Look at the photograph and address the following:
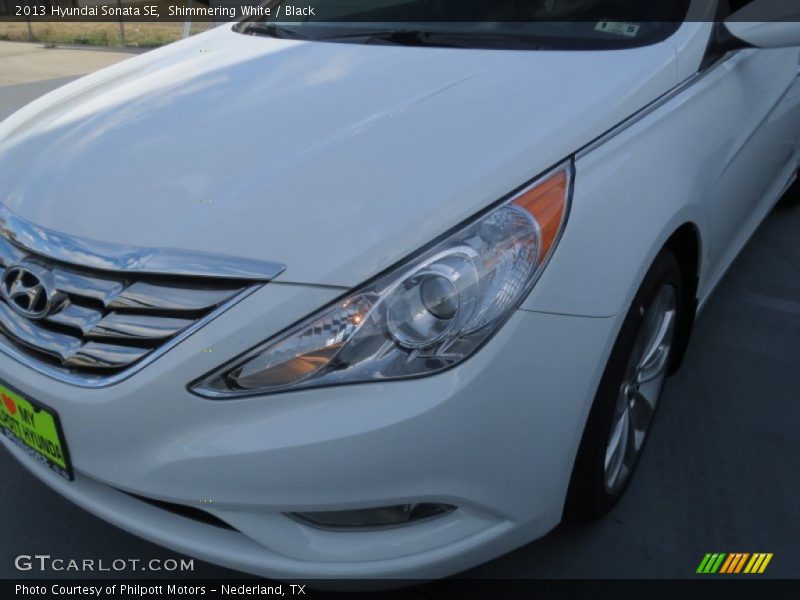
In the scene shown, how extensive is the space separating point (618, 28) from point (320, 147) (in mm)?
968

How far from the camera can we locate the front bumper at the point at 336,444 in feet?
4.28

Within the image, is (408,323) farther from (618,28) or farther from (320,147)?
(618,28)

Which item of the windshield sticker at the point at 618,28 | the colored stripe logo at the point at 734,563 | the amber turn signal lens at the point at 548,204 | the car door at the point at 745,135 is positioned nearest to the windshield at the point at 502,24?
the windshield sticker at the point at 618,28

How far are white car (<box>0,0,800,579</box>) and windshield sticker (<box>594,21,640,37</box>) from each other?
175 mm

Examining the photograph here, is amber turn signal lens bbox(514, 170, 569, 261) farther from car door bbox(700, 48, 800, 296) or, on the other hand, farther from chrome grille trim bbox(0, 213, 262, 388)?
car door bbox(700, 48, 800, 296)

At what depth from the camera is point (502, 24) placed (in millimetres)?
2168

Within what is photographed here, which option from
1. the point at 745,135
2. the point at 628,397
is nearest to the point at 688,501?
the point at 628,397

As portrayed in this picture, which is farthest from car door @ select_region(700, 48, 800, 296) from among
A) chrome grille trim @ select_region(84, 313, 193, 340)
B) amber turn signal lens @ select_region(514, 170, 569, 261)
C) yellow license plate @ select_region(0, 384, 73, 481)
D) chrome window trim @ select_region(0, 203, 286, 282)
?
yellow license plate @ select_region(0, 384, 73, 481)

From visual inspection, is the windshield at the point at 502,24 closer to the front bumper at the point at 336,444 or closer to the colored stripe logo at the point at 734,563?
the front bumper at the point at 336,444

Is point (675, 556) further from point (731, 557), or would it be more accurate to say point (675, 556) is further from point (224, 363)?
point (224, 363)

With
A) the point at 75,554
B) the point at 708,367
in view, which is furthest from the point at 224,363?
the point at 708,367

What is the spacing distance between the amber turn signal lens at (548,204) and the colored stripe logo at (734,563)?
99cm

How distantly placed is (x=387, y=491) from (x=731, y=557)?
1039 mm

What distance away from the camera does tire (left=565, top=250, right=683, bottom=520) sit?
1.57 meters
